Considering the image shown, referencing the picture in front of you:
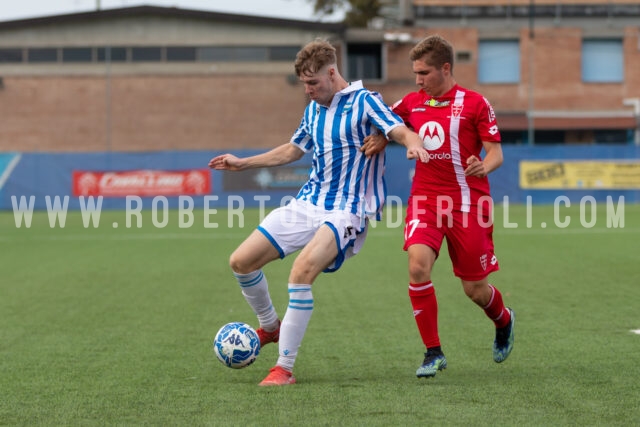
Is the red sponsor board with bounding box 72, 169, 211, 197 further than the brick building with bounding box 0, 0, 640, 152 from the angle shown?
No

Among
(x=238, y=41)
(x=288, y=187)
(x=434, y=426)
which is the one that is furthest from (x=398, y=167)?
(x=434, y=426)

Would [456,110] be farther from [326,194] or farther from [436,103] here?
[326,194]

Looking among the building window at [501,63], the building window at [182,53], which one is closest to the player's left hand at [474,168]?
the building window at [182,53]

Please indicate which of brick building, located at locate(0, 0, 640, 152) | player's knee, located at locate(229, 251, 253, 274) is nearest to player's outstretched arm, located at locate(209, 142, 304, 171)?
player's knee, located at locate(229, 251, 253, 274)

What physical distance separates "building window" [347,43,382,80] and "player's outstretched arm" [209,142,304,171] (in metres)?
40.0

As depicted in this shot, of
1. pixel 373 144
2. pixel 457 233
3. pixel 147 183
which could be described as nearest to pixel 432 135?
pixel 373 144

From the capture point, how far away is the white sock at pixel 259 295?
668 centimetres

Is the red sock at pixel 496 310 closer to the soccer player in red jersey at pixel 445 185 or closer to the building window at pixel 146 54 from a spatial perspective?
the soccer player in red jersey at pixel 445 185

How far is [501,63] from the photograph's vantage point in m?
46.8

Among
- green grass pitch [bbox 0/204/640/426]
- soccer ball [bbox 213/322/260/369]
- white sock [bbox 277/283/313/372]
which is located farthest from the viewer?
soccer ball [bbox 213/322/260/369]

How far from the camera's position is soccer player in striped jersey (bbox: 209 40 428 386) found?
6281mm

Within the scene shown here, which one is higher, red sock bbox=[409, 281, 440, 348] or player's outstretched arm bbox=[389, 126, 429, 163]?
player's outstretched arm bbox=[389, 126, 429, 163]

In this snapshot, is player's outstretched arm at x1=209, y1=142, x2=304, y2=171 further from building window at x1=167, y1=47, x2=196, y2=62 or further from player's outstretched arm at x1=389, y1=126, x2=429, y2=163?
building window at x1=167, y1=47, x2=196, y2=62

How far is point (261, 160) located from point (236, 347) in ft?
4.12
